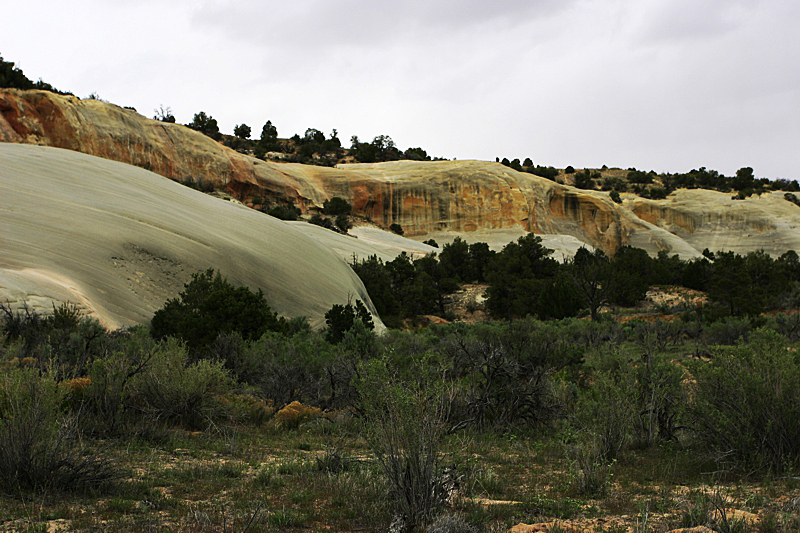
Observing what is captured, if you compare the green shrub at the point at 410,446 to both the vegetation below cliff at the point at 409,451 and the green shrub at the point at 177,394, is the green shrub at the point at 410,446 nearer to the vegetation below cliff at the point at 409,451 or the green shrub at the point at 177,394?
the vegetation below cliff at the point at 409,451

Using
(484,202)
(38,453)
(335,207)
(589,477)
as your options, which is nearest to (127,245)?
(38,453)

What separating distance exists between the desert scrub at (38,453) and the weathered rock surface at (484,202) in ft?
163

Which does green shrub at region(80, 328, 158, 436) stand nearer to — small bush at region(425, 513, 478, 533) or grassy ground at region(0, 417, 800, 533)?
grassy ground at region(0, 417, 800, 533)

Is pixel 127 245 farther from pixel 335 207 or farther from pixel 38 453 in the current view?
pixel 335 207

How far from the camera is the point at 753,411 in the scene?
574 cm

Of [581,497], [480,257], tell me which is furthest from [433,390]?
[480,257]

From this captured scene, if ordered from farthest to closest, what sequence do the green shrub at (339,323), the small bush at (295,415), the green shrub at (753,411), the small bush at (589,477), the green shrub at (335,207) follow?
the green shrub at (335,207) < the green shrub at (339,323) < the small bush at (295,415) < the green shrub at (753,411) < the small bush at (589,477)

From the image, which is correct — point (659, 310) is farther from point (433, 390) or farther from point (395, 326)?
point (433, 390)

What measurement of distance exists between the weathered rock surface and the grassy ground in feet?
161

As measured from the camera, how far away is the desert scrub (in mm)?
4605

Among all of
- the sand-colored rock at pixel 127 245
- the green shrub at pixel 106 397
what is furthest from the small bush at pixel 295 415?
the sand-colored rock at pixel 127 245

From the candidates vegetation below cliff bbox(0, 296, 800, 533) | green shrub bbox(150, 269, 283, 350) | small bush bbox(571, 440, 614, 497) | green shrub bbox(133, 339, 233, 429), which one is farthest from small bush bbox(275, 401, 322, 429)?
green shrub bbox(150, 269, 283, 350)

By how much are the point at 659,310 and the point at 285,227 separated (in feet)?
63.8

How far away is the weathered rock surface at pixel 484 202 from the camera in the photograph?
5541 cm
